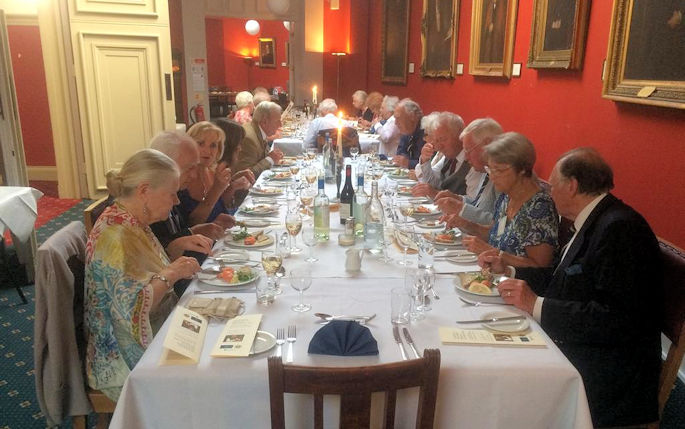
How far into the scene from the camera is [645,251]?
1.66 m

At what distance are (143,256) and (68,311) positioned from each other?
307 millimetres

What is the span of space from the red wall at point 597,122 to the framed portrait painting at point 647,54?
0.09 metres

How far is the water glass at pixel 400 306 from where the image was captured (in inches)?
60.5

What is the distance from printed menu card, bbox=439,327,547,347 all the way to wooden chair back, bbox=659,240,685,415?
A: 490mm

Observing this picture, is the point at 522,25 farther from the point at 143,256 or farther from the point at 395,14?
the point at 395,14

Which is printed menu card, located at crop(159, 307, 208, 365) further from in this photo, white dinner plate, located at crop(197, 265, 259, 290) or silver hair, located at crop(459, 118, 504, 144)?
silver hair, located at crop(459, 118, 504, 144)

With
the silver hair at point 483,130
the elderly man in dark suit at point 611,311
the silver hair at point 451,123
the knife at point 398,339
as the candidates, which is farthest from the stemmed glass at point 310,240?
the silver hair at point 451,123

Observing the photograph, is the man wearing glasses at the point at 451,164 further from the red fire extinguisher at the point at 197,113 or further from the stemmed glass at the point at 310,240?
the red fire extinguisher at the point at 197,113

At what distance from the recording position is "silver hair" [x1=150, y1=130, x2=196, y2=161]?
2576mm

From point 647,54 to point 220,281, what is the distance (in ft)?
7.98

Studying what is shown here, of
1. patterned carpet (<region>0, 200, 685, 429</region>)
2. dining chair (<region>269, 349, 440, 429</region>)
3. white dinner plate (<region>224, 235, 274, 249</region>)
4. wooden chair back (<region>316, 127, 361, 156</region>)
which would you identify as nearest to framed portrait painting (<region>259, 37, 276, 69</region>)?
wooden chair back (<region>316, 127, 361, 156</region>)

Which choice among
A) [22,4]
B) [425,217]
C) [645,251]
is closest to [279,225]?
[425,217]

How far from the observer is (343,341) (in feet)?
4.55

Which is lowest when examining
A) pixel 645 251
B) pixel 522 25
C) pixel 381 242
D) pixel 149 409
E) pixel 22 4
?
pixel 149 409
